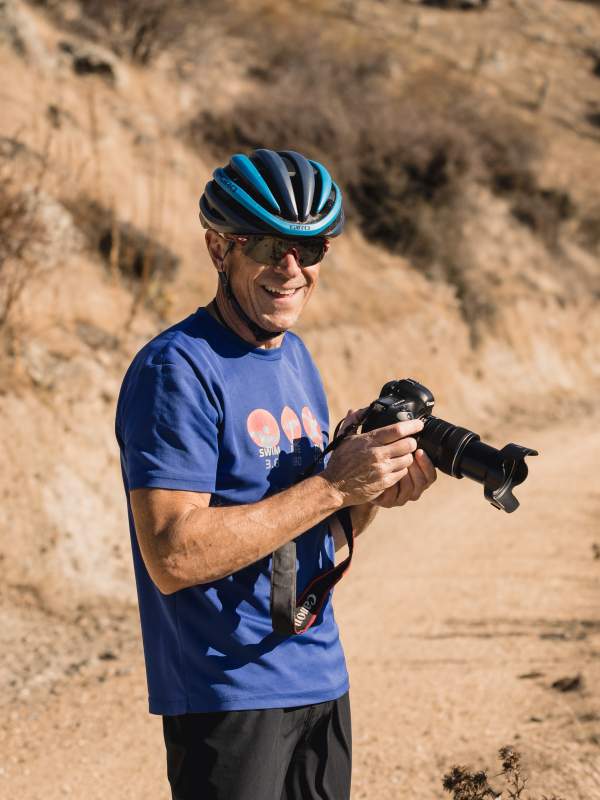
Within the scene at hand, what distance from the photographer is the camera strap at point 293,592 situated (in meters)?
2.03

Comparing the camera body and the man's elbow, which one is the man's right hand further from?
the man's elbow

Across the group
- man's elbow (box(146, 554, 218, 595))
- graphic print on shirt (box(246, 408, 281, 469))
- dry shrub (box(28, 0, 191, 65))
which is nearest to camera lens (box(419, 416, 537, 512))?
graphic print on shirt (box(246, 408, 281, 469))

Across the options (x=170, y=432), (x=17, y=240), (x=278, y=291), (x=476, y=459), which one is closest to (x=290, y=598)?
(x=170, y=432)

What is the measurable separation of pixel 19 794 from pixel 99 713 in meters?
0.82

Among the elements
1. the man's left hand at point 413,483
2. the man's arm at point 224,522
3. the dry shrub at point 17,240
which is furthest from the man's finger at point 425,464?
the dry shrub at point 17,240

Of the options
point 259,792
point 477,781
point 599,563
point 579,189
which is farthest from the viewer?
point 579,189

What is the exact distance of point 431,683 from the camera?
5.29m

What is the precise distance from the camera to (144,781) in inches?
172

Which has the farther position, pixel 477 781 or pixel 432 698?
pixel 432 698

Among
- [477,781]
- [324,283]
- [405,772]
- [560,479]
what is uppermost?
[477,781]

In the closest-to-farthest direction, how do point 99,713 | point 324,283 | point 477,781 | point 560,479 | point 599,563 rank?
1. point 477,781
2. point 99,713
3. point 599,563
4. point 560,479
5. point 324,283

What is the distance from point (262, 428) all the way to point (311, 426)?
25 centimetres

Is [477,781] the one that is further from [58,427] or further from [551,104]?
[551,104]

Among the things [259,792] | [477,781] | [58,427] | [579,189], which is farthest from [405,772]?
[579,189]
